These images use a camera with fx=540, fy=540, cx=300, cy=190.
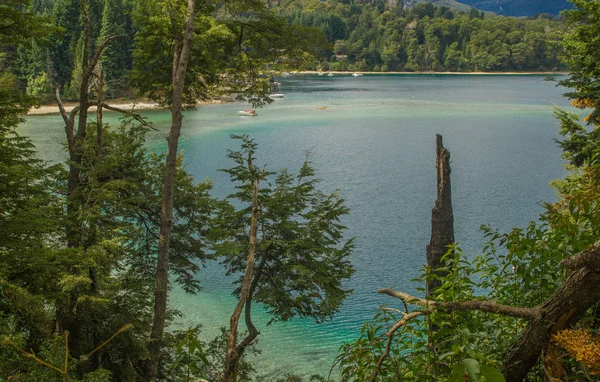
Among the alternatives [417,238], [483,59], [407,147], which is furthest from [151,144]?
[483,59]

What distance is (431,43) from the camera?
427 ft

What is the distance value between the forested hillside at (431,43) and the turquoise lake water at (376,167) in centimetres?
6086

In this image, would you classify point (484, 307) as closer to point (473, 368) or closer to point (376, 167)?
point (473, 368)

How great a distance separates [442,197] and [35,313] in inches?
253

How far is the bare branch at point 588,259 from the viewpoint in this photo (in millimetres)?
2199

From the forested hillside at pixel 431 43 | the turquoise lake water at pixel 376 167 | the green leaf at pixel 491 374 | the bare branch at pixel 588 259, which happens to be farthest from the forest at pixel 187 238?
the forested hillside at pixel 431 43

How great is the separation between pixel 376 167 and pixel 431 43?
353ft

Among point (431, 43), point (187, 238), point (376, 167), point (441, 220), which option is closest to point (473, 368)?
point (441, 220)

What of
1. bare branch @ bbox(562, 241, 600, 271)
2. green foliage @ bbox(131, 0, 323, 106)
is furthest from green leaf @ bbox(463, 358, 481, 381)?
green foliage @ bbox(131, 0, 323, 106)

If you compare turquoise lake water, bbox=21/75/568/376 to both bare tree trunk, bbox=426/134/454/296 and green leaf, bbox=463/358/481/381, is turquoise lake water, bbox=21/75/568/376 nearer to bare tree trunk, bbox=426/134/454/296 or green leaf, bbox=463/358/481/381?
bare tree trunk, bbox=426/134/454/296

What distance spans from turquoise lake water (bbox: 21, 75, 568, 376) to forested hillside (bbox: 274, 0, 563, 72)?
6086 cm

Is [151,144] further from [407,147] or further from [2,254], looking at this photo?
[2,254]

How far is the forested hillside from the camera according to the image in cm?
12188

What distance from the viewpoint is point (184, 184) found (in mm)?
13719
